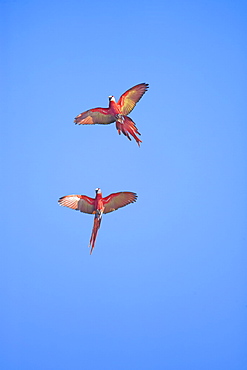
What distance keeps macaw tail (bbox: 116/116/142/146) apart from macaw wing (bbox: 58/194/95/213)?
1.89 m

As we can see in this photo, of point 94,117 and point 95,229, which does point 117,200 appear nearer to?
point 95,229

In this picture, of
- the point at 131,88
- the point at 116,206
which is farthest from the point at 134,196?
the point at 131,88

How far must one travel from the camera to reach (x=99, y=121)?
1575 centimetres

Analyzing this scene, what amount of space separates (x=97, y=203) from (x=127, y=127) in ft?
6.62

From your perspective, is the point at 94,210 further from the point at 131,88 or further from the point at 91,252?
the point at 131,88

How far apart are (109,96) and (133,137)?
126 cm

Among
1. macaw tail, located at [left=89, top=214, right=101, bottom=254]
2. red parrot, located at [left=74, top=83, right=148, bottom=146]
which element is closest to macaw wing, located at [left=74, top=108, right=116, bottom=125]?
red parrot, located at [left=74, top=83, right=148, bottom=146]

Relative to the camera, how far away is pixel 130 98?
15.4 m

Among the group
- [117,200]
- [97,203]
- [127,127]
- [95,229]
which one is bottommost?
[95,229]

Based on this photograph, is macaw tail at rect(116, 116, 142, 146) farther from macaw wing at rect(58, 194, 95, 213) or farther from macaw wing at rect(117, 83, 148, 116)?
macaw wing at rect(58, 194, 95, 213)

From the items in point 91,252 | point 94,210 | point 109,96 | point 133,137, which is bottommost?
point 91,252

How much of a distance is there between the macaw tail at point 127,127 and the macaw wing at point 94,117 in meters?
0.33

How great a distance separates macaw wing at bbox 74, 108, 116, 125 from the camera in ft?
51.0

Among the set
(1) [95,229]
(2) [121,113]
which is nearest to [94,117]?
(2) [121,113]
